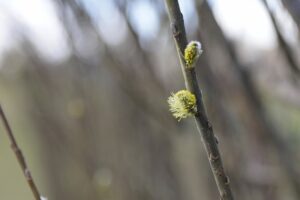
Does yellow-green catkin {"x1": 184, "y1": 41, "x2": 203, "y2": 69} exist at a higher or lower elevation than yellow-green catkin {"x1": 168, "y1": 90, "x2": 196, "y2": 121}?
higher

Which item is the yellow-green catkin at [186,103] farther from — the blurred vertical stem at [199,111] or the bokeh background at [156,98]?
the bokeh background at [156,98]

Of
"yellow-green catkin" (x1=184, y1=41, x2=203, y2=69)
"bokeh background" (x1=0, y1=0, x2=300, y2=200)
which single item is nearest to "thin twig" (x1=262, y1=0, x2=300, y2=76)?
"bokeh background" (x1=0, y1=0, x2=300, y2=200)

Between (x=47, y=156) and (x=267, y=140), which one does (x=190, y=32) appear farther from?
(x=47, y=156)

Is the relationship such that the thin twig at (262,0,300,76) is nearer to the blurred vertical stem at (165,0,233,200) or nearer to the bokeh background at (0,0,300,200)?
the bokeh background at (0,0,300,200)

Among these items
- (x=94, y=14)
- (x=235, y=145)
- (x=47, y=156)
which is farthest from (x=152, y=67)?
(x=47, y=156)

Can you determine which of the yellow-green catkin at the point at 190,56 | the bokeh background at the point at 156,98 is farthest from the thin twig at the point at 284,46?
the yellow-green catkin at the point at 190,56

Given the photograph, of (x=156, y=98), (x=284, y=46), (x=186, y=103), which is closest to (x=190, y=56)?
(x=186, y=103)
